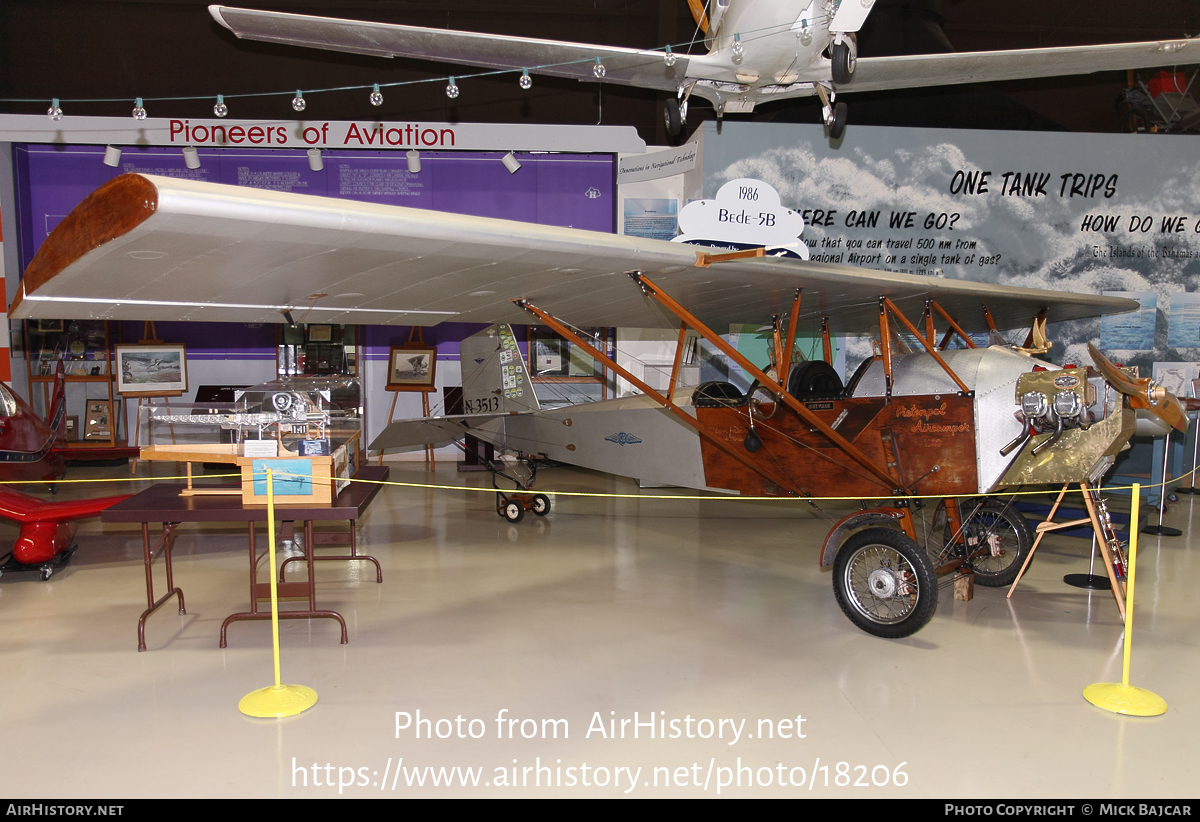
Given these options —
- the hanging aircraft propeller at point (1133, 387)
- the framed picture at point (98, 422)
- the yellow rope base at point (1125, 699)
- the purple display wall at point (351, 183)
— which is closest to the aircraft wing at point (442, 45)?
the purple display wall at point (351, 183)

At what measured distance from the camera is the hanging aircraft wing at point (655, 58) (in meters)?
6.95

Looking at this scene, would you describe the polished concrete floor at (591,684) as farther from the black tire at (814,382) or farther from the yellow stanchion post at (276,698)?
the black tire at (814,382)

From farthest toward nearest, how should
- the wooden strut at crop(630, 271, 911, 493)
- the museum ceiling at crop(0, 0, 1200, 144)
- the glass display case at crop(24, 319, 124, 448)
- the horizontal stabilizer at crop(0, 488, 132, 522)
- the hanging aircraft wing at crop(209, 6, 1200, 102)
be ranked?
the glass display case at crop(24, 319, 124, 448) → the museum ceiling at crop(0, 0, 1200, 144) → the hanging aircraft wing at crop(209, 6, 1200, 102) → the horizontal stabilizer at crop(0, 488, 132, 522) → the wooden strut at crop(630, 271, 911, 493)

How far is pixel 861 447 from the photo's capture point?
477cm

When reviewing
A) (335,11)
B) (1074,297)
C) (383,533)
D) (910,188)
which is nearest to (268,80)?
(335,11)

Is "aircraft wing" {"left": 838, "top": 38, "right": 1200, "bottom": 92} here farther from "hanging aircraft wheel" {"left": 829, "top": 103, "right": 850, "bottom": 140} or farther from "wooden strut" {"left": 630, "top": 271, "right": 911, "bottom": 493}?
"wooden strut" {"left": 630, "top": 271, "right": 911, "bottom": 493}

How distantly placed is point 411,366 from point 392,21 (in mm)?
4769

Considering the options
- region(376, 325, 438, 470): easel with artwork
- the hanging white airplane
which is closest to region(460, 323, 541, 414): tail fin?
the hanging white airplane

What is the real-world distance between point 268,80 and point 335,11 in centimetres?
165

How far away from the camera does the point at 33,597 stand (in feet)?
16.9

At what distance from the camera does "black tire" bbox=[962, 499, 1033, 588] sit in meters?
5.20

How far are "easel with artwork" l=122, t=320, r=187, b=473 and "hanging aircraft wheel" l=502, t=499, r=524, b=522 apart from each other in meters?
6.15

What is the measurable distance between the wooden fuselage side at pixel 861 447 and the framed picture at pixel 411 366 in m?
6.63
